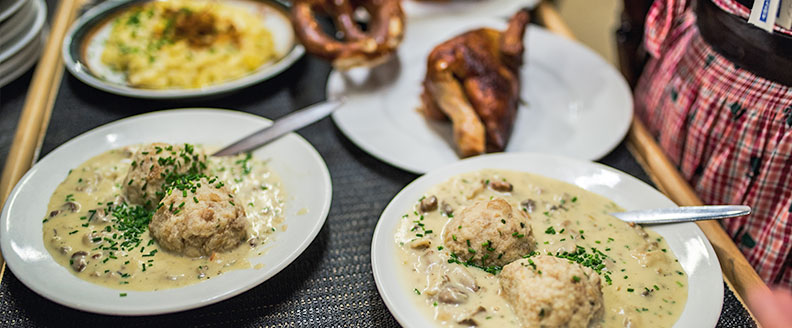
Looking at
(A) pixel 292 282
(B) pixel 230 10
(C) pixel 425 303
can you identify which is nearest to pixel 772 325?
(C) pixel 425 303

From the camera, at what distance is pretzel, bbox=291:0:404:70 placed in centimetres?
282

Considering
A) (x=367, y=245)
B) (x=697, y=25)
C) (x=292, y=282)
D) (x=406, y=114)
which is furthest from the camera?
(x=406, y=114)

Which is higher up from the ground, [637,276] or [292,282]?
[637,276]

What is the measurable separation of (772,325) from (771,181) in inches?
20.8

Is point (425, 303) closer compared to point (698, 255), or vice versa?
point (425, 303)

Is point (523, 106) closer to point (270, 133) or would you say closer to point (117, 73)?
point (270, 133)

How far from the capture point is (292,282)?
79.0 inches

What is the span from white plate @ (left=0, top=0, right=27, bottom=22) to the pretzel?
1.30 m

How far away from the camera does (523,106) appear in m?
2.94

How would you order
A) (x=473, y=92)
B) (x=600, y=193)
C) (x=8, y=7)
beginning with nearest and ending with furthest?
(x=600, y=193) → (x=473, y=92) → (x=8, y=7)

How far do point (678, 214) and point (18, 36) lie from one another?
10.2ft

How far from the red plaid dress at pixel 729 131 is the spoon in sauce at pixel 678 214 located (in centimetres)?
31

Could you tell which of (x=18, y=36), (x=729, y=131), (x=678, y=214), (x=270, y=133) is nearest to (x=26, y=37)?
(x=18, y=36)

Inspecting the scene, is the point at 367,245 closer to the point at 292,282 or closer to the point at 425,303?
the point at 292,282
